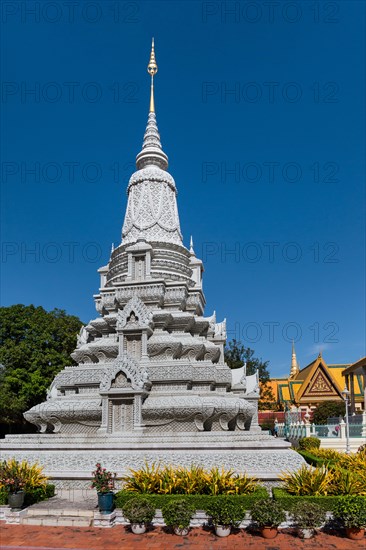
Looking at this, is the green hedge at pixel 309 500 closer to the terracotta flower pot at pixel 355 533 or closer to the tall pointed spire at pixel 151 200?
the terracotta flower pot at pixel 355 533

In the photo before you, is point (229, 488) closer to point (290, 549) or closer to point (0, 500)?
point (290, 549)

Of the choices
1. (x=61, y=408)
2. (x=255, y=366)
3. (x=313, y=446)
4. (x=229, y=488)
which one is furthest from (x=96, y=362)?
(x=255, y=366)

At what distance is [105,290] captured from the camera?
19469 millimetres

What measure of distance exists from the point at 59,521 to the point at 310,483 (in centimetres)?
593

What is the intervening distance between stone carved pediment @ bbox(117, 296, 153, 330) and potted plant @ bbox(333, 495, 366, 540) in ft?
30.3

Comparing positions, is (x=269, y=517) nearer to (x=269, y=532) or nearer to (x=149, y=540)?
(x=269, y=532)

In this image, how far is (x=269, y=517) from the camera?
30.4 ft

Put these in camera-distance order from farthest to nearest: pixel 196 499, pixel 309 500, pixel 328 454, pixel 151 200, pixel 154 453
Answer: pixel 151 200
pixel 328 454
pixel 154 453
pixel 196 499
pixel 309 500

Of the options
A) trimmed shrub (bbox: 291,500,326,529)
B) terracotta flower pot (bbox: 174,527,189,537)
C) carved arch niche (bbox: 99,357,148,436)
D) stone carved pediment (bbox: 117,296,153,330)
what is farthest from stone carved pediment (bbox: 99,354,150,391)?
trimmed shrub (bbox: 291,500,326,529)

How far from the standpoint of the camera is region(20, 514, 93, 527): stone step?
10.2 m

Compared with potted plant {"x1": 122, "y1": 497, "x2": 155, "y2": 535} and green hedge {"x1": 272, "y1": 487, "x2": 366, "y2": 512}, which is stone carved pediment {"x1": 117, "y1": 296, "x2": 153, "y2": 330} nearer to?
potted plant {"x1": 122, "y1": 497, "x2": 155, "y2": 535}

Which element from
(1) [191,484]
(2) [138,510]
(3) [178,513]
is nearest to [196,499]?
(1) [191,484]

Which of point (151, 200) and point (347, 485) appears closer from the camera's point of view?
point (347, 485)

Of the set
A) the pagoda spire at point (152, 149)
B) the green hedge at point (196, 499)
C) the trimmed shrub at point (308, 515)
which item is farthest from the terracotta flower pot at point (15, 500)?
the pagoda spire at point (152, 149)
